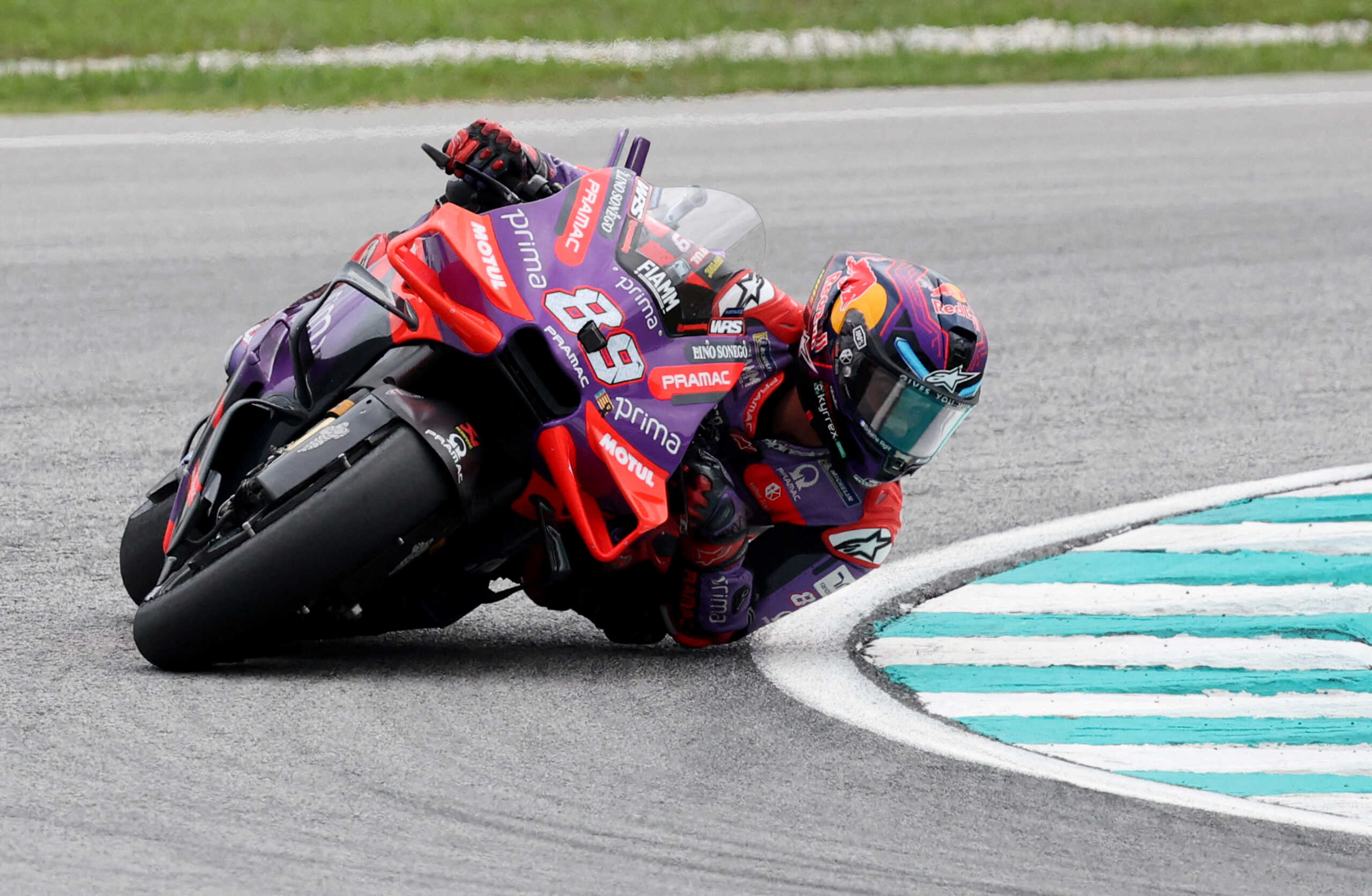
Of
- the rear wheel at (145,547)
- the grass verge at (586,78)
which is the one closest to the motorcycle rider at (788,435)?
the rear wheel at (145,547)

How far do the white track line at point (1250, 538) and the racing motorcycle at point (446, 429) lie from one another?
2.08 meters

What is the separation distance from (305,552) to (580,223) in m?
1.14

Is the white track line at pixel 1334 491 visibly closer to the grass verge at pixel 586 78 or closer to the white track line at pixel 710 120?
the white track line at pixel 710 120

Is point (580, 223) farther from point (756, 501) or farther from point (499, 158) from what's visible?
point (756, 501)

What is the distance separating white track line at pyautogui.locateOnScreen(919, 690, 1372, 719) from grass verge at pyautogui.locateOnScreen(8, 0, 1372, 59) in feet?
37.7

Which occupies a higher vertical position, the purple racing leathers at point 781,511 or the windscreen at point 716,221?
the windscreen at point 716,221

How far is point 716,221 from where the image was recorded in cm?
529

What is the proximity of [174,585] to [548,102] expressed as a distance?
965 cm

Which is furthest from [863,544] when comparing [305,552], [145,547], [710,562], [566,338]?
[145,547]

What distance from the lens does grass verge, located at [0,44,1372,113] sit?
45.6 feet

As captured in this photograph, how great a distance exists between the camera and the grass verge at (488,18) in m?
15.5

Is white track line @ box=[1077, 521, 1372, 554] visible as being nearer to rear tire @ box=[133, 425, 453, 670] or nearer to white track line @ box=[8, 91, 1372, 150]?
rear tire @ box=[133, 425, 453, 670]

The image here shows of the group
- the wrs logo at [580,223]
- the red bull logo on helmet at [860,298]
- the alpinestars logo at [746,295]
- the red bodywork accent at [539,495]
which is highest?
the wrs logo at [580,223]

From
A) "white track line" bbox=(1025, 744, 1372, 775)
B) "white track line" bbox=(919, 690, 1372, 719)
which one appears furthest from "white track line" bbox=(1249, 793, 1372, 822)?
"white track line" bbox=(919, 690, 1372, 719)
